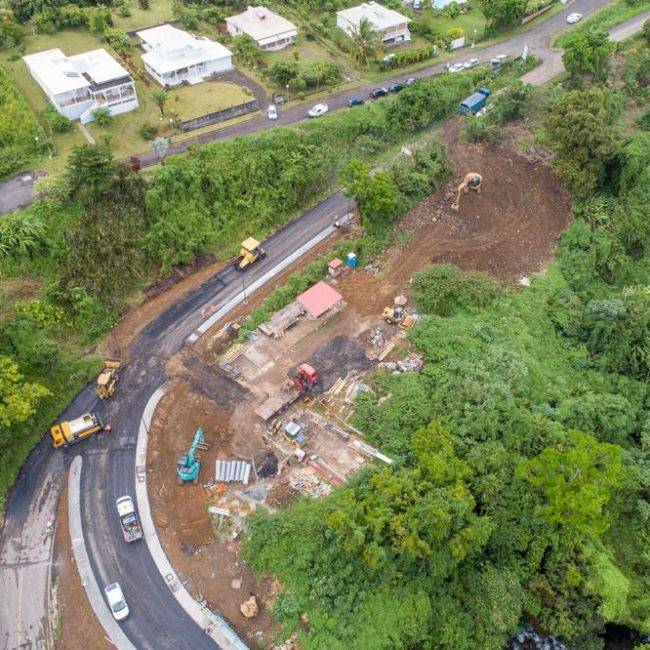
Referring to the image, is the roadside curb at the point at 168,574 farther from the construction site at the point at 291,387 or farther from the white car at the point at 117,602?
the white car at the point at 117,602

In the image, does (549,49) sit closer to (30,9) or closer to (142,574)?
(30,9)

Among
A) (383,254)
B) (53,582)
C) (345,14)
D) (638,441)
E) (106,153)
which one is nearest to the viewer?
(53,582)

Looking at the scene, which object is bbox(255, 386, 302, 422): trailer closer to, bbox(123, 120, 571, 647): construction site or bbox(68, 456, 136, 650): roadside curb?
bbox(123, 120, 571, 647): construction site

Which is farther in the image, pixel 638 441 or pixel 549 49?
pixel 549 49

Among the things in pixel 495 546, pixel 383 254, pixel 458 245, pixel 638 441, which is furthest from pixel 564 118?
pixel 495 546

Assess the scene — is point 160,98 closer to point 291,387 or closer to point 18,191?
point 18,191

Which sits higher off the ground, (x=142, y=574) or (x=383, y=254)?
(x=383, y=254)
